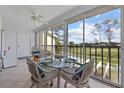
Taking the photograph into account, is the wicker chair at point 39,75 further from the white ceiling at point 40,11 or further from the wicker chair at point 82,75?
the white ceiling at point 40,11

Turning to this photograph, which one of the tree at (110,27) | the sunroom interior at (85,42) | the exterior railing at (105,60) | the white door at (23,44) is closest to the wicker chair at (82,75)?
the sunroom interior at (85,42)

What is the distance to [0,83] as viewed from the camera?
14.3 feet

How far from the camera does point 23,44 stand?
11.2 meters

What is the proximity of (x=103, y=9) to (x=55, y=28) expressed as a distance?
13.6 ft

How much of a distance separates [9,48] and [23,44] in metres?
4.33

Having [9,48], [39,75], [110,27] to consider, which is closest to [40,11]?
[9,48]

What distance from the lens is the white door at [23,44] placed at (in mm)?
10953

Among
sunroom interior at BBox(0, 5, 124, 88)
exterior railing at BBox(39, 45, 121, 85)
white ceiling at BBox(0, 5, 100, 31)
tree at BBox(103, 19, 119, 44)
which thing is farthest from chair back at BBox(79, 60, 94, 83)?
white ceiling at BBox(0, 5, 100, 31)

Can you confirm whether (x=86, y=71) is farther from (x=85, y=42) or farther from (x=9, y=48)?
(x=9, y=48)

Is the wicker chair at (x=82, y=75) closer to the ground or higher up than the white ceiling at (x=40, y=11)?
closer to the ground

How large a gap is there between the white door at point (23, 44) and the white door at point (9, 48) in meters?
3.79

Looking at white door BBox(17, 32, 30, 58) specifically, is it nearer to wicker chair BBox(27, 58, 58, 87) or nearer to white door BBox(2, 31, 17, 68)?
white door BBox(2, 31, 17, 68)

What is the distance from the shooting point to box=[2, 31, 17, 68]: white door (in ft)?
22.1
